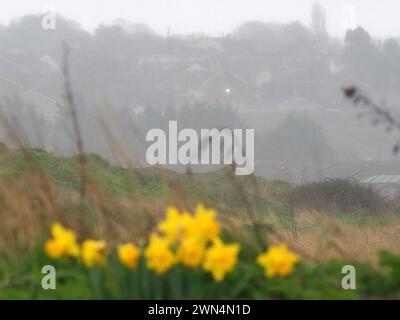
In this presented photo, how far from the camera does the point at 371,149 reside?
268ft

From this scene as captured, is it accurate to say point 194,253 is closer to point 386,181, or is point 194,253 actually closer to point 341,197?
point 341,197

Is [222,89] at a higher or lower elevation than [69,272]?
higher

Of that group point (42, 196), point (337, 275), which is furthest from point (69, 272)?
point (337, 275)

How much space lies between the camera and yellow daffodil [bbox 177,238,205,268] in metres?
2.96

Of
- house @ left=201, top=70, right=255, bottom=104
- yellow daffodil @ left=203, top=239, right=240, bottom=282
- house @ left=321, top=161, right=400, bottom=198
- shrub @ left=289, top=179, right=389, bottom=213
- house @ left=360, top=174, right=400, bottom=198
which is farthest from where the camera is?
house @ left=201, top=70, right=255, bottom=104

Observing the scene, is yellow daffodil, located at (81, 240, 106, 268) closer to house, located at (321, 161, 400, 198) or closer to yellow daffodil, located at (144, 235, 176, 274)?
yellow daffodil, located at (144, 235, 176, 274)

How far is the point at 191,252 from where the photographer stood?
9.71 ft

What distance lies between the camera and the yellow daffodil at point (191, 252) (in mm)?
2959

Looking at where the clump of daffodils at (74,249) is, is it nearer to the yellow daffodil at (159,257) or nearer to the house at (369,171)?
the yellow daffodil at (159,257)

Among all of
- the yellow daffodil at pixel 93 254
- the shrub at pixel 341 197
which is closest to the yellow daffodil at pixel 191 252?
the yellow daffodil at pixel 93 254

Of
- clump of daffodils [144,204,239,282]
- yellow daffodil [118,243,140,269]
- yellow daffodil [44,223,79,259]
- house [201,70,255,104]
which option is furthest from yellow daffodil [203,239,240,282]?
house [201,70,255,104]
